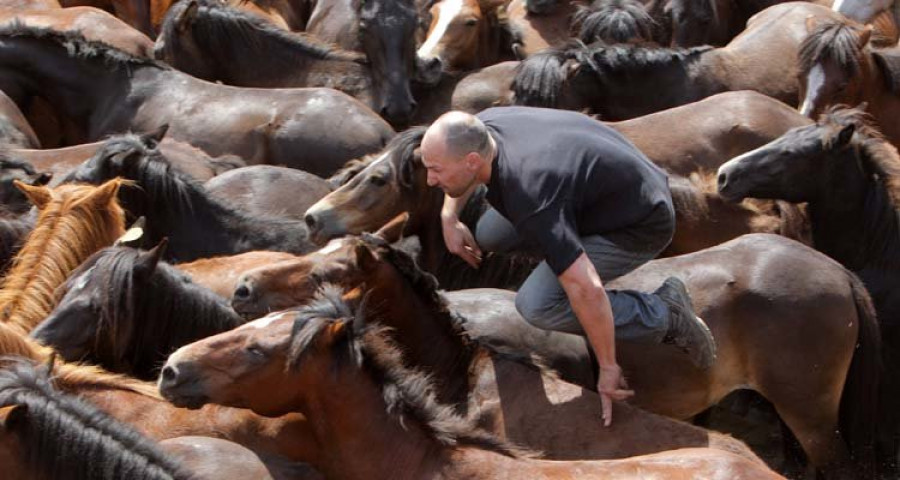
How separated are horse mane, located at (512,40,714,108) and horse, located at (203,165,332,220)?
1.76 meters

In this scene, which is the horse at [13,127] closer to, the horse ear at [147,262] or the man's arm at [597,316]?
the horse ear at [147,262]

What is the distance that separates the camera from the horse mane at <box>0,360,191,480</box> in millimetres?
3252

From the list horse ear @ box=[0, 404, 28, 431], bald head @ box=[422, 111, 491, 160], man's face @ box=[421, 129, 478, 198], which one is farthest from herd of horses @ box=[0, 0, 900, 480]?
bald head @ box=[422, 111, 491, 160]

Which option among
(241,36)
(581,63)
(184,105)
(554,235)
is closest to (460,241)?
(554,235)

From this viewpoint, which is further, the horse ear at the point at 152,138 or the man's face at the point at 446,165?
the horse ear at the point at 152,138

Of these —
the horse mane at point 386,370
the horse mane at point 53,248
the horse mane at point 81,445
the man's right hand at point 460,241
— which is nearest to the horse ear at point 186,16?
the horse mane at point 53,248

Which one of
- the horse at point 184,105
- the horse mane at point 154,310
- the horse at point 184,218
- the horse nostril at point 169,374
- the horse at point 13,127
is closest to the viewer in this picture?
the horse nostril at point 169,374

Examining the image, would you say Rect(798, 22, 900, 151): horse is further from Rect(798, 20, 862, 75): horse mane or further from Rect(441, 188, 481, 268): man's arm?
Rect(441, 188, 481, 268): man's arm

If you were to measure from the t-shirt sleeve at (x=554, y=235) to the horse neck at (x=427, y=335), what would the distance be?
493mm

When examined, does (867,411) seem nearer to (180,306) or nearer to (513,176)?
(513,176)

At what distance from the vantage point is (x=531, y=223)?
430 cm

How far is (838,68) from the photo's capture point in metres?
7.93

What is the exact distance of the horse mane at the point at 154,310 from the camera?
183 inches

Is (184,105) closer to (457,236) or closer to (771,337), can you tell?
(457,236)
